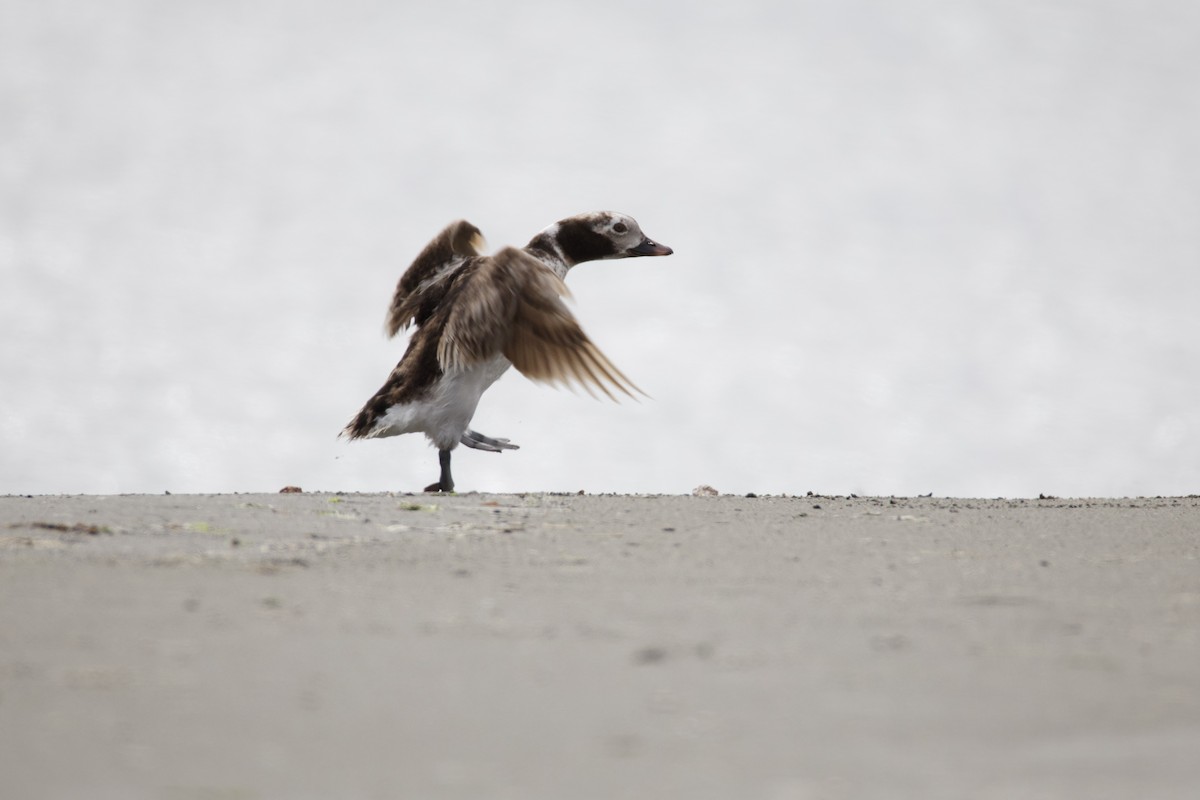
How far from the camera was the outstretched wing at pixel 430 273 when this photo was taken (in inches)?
375

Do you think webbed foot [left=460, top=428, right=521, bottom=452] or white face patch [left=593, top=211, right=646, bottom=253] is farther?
white face patch [left=593, top=211, right=646, bottom=253]

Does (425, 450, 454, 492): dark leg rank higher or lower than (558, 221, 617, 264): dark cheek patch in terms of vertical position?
lower

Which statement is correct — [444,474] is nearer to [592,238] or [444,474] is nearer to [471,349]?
[471,349]

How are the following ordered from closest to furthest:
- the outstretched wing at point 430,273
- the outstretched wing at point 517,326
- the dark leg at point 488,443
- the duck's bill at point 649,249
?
the outstretched wing at point 517,326
the dark leg at point 488,443
the outstretched wing at point 430,273
the duck's bill at point 649,249

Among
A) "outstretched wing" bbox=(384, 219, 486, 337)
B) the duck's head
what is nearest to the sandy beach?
"outstretched wing" bbox=(384, 219, 486, 337)

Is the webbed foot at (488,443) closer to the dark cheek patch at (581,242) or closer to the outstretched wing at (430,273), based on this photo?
the outstretched wing at (430,273)

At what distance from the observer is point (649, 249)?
11125 millimetres

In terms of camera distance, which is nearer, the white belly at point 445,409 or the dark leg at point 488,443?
the white belly at point 445,409

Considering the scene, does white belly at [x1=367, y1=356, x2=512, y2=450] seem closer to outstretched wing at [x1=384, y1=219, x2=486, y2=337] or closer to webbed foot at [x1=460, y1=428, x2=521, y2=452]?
webbed foot at [x1=460, y1=428, x2=521, y2=452]

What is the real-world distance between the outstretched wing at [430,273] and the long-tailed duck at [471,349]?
1cm

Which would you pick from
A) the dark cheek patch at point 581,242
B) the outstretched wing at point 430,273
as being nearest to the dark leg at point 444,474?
the outstretched wing at point 430,273

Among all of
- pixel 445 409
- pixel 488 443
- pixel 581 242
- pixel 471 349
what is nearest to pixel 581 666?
pixel 471 349

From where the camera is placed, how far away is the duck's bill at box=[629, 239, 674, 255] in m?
11.1

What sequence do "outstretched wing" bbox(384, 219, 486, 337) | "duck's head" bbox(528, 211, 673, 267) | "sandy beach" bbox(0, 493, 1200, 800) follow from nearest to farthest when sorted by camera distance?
"sandy beach" bbox(0, 493, 1200, 800) < "outstretched wing" bbox(384, 219, 486, 337) < "duck's head" bbox(528, 211, 673, 267)
